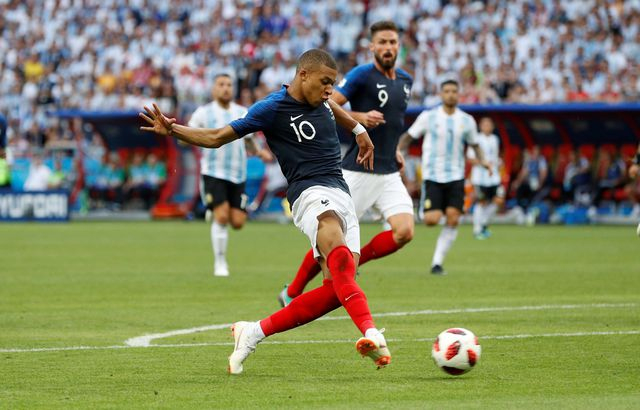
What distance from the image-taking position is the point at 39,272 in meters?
16.5

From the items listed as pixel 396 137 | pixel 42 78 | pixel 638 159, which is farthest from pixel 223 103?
pixel 42 78

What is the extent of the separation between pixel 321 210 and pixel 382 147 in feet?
14.8

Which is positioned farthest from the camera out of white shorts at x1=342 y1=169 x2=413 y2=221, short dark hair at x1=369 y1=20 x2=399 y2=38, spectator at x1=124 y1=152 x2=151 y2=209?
spectator at x1=124 y1=152 x2=151 y2=209

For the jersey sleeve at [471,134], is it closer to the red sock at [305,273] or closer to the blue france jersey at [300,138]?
the red sock at [305,273]

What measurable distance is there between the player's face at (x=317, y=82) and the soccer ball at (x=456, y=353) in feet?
5.70

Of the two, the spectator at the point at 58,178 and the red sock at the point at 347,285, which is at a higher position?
the red sock at the point at 347,285

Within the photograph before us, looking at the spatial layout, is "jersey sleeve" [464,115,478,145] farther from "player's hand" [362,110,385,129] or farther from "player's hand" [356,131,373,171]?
"player's hand" [356,131,373,171]

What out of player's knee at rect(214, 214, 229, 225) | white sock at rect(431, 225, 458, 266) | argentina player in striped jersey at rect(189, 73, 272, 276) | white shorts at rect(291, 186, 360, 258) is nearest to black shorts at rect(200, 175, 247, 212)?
argentina player in striped jersey at rect(189, 73, 272, 276)

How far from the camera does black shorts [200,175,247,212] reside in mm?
16266

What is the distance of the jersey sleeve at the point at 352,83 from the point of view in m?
12.1

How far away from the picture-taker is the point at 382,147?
12273 millimetres

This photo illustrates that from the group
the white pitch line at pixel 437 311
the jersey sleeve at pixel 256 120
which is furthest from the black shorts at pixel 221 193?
the jersey sleeve at pixel 256 120

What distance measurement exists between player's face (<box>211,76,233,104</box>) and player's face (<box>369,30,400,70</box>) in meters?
4.31

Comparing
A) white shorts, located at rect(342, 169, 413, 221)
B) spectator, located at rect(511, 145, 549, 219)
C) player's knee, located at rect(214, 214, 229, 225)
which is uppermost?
white shorts, located at rect(342, 169, 413, 221)
